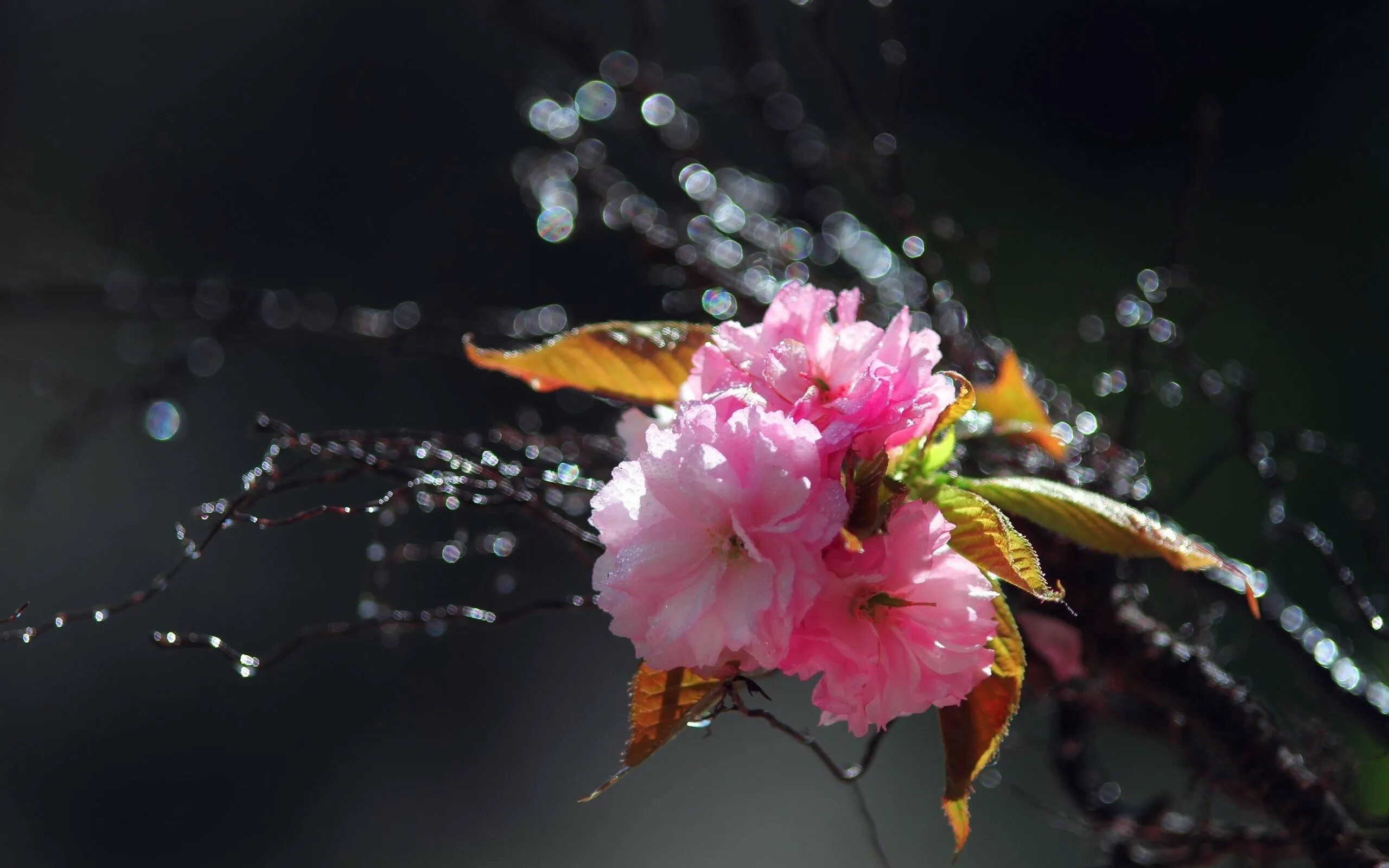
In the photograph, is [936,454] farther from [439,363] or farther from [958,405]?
[439,363]

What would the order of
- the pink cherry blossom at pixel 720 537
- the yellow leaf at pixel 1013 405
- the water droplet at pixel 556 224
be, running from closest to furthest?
the pink cherry blossom at pixel 720 537 → the yellow leaf at pixel 1013 405 → the water droplet at pixel 556 224

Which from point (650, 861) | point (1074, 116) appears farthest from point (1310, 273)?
point (650, 861)

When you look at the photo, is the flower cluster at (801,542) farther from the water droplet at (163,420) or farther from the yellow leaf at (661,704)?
the water droplet at (163,420)

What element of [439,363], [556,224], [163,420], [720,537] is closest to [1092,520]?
[720,537]

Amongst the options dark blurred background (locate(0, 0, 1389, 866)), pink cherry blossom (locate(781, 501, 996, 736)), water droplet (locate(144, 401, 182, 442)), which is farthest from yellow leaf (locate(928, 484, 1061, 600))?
dark blurred background (locate(0, 0, 1389, 866))

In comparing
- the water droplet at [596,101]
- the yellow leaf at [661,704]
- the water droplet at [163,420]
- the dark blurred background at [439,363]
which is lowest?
the dark blurred background at [439,363]

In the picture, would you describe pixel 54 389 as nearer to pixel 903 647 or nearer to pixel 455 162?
pixel 903 647

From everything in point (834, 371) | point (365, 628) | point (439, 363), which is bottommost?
point (439, 363)

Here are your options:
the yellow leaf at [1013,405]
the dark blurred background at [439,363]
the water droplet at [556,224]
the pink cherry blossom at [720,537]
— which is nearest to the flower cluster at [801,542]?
the pink cherry blossom at [720,537]
